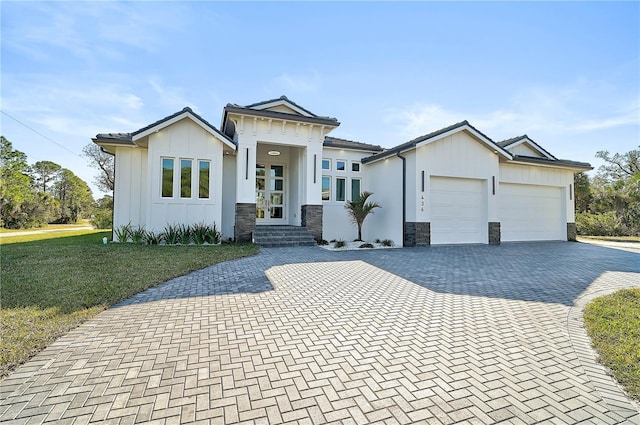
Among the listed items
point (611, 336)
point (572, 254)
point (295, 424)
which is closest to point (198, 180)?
point (295, 424)

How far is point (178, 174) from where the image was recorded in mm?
11734

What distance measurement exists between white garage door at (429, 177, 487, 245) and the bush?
1215cm

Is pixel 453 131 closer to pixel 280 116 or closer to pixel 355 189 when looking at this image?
pixel 355 189

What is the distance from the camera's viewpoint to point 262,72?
1446 centimetres

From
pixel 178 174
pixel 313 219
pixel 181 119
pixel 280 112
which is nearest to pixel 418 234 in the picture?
pixel 313 219

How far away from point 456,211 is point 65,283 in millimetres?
13402

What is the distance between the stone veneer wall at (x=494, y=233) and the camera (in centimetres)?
1304

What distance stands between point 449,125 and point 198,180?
1110 cm

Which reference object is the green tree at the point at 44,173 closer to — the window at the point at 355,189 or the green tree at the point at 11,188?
the green tree at the point at 11,188

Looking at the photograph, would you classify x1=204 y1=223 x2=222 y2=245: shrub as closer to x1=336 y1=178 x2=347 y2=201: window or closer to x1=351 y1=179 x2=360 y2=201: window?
x1=336 y1=178 x2=347 y2=201: window

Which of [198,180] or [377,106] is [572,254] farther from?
[198,180]

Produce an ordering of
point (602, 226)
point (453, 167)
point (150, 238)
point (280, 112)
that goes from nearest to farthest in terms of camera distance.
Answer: point (150, 238) → point (453, 167) → point (280, 112) → point (602, 226)

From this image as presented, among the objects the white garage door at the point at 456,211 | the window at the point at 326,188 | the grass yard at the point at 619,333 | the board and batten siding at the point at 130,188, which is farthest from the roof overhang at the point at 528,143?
the board and batten siding at the point at 130,188

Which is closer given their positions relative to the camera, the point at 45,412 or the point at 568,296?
the point at 45,412
